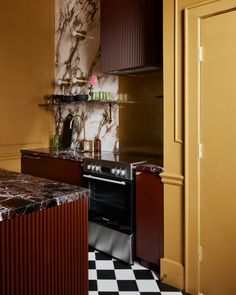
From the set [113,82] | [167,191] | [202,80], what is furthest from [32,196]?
[113,82]

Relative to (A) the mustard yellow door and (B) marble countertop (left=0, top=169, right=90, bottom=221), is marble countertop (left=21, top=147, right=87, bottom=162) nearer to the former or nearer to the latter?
(B) marble countertop (left=0, top=169, right=90, bottom=221)

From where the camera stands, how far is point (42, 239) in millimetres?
1481

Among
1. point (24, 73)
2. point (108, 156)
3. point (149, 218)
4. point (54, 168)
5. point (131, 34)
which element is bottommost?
point (149, 218)

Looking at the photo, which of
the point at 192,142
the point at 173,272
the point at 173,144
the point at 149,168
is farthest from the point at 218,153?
the point at 173,272

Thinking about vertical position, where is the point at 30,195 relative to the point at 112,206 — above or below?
above

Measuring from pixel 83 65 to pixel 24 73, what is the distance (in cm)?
76

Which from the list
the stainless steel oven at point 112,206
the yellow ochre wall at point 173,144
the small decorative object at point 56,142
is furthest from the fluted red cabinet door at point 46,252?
the small decorative object at point 56,142

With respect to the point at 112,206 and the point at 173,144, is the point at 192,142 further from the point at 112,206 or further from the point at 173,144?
the point at 112,206

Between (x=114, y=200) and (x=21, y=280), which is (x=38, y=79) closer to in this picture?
(x=114, y=200)

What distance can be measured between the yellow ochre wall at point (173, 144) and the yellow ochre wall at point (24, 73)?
2210mm

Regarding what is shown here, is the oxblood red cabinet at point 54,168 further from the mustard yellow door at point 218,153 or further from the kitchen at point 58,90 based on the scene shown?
the mustard yellow door at point 218,153

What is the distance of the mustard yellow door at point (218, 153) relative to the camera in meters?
1.98

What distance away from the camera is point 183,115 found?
222 centimetres

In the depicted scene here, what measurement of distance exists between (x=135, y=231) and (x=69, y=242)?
113cm
